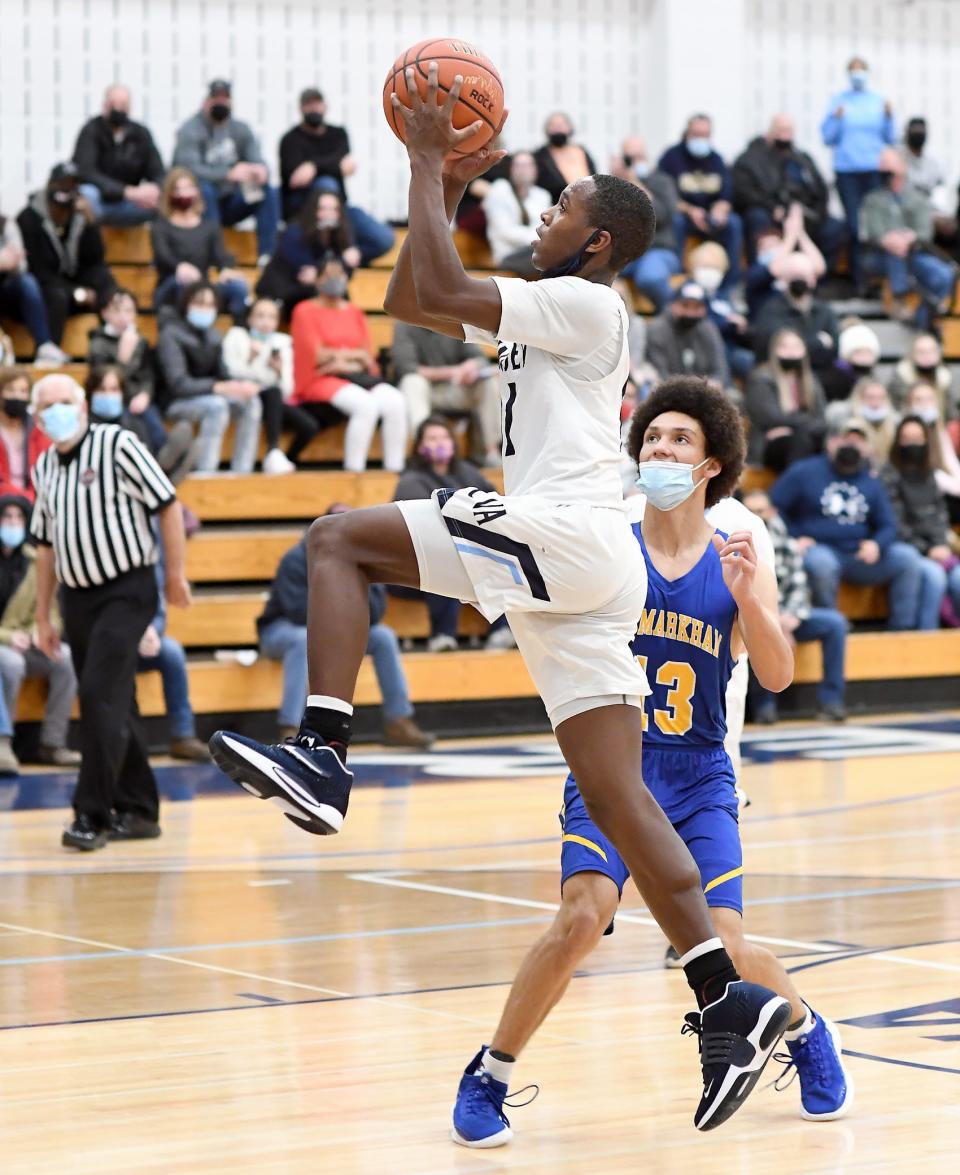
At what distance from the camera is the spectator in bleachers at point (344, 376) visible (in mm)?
12625

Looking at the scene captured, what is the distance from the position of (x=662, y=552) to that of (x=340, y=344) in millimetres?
8776

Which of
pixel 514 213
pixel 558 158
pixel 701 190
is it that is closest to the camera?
pixel 514 213

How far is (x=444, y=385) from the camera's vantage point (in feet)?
42.8

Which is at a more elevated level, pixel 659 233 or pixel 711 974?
pixel 659 233

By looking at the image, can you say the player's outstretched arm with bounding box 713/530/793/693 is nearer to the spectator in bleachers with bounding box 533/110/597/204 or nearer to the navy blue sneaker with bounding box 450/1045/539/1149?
the navy blue sneaker with bounding box 450/1045/539/1149

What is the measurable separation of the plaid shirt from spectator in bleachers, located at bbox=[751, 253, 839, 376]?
273 cm

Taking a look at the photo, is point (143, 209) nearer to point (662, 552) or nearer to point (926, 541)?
point (926, 541)

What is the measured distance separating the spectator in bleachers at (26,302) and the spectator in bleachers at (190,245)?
0.78 metres

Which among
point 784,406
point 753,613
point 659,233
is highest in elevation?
point 659,233

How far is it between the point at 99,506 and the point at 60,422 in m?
0.37

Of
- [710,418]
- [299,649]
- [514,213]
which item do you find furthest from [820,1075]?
[514,213]

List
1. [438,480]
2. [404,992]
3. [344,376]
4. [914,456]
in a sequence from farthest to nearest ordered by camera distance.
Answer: [914,456]
[344,376]
[438,480]
[404,992]

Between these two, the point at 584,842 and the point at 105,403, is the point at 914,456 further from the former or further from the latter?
the point at 584,842

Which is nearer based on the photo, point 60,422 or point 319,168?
point 60,422
